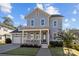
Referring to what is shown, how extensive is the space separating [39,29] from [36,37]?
61 cm

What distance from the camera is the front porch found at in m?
14.4

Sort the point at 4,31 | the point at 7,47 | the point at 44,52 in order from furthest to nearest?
1. the point at 4,31
2. the point at 7,47
3. the point at 44,52

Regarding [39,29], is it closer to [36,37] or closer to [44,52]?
[36,37]

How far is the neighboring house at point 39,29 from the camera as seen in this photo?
1447 cm

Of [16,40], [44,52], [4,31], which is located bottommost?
[44,52]

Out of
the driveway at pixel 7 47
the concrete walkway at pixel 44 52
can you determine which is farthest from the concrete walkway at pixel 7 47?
the concrete walkway at pixel 44 52

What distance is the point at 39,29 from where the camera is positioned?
15.0 m

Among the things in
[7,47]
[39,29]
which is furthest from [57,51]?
[7,47]

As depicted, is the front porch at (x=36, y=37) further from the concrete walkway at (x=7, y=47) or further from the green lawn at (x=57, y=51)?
the green lawn at (x=57, y=51)

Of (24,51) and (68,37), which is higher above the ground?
(68,37)

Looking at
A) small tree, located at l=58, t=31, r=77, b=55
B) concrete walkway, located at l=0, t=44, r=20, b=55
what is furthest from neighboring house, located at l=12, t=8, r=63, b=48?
small tree, located at l=58, t=31, r=77, b=55

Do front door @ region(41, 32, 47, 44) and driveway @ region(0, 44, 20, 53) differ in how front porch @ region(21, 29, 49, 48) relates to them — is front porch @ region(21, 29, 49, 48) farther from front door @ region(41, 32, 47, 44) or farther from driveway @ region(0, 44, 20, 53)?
driveway @ region(0, 44, 20, 53)

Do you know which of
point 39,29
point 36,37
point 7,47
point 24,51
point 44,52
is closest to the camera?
point 44,52

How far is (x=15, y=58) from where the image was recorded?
12211 mm
